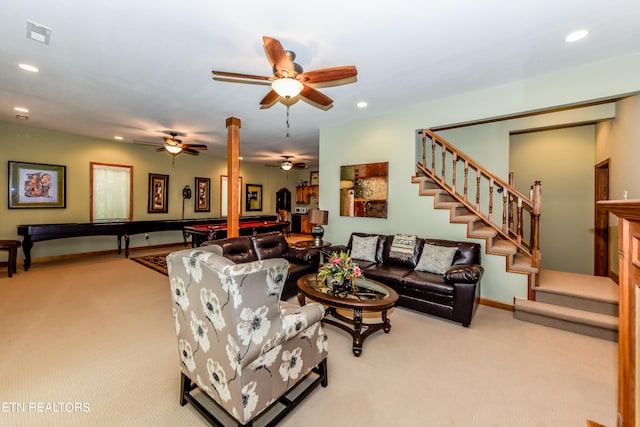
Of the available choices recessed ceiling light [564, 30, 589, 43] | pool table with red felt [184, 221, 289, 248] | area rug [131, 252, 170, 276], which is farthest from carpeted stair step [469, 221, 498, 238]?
area rug [131, 252, 170, 276]

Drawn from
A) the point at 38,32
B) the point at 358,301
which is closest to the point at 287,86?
the point at 358,301

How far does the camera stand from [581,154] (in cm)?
492

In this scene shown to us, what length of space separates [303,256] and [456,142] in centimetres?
372

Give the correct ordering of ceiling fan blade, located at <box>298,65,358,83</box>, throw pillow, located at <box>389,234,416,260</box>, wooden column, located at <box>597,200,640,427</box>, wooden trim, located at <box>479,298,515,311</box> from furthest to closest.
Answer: throw pillow, located at <box>389,234,416,260</box>
wooden trim, located at <box>479,298,515,311</box>
ceiling fan blade, located at <box>298,65,358,83</box>
wooden column, located at <box>597,200,640,427</box>

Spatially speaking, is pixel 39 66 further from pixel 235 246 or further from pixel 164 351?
pixel 164 351

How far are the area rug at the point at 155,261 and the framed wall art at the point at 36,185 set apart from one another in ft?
6.76

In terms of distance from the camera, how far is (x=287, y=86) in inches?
101

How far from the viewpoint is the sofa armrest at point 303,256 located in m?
4.17

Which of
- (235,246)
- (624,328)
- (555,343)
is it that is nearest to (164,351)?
(235,246)

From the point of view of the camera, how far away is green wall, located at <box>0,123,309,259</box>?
18.0ft

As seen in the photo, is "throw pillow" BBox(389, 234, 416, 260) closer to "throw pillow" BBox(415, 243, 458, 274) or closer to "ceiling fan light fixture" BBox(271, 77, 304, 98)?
"throw pillow" BBox(415, 243, 458, 274)

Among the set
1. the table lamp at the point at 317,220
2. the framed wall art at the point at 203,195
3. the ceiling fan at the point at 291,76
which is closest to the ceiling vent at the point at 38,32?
the ceiling fan at the point at 291,76

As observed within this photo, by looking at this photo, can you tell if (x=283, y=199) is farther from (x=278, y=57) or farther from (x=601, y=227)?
(x=601, y=227)

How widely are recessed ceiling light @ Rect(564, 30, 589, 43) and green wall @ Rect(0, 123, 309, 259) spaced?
852 cm
